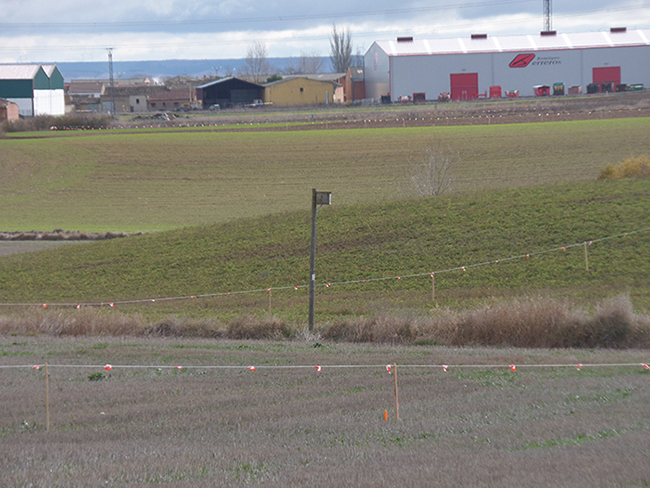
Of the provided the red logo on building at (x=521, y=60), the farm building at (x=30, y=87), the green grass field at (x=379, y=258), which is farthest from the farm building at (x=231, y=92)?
the green grass field at (x=379, y=258)

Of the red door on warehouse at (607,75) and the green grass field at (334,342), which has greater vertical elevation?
the red door on warehouse at (607,75)

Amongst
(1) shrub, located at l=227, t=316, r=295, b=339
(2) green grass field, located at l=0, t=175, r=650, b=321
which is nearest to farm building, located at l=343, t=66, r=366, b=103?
(2) green grass field, located at l=0, t=175, r=650, b=321

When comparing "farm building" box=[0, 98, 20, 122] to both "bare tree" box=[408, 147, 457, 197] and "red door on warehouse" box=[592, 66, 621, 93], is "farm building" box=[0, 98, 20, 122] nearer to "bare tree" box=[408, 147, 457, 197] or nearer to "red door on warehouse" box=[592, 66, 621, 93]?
"bare tree" box=[408, 147, 457, 197]

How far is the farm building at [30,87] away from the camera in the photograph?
97.8 meters

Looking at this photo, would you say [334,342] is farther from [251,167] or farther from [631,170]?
[251,167]

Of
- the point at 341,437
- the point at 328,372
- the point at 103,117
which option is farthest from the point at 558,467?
the point at 103,117

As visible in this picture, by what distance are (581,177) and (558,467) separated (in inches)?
1500

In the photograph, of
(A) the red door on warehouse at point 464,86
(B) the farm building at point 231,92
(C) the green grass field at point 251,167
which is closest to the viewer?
(C) the green grass field at point 251,167

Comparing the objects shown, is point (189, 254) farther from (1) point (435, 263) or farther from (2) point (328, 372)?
(2) point (328, 372)

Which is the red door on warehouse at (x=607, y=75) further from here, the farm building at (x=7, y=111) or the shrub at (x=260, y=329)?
the shrub at (x=260, y=329)

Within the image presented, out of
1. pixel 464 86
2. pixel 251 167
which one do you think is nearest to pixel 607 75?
pixel 464 86

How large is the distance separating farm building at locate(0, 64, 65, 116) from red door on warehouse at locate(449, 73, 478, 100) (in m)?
63.1

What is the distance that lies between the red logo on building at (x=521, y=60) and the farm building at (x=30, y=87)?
71.8m

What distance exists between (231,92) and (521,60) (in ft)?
148
